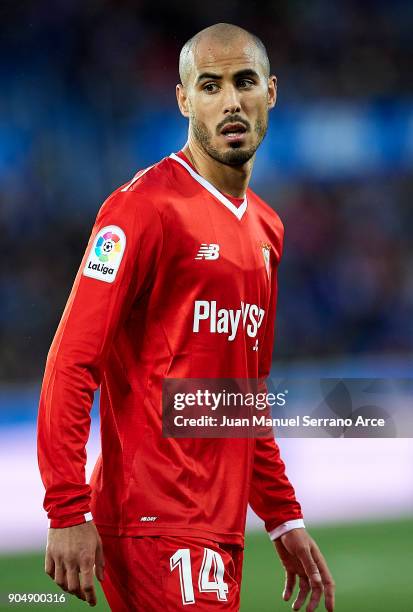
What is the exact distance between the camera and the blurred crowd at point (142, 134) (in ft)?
23.4

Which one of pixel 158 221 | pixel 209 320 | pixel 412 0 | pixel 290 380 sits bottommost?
pixel 209 320

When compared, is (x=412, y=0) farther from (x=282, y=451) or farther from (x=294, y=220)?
(x=282, y=451)

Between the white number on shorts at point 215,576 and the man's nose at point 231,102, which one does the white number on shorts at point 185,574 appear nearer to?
the white number on shorts at point 215,576

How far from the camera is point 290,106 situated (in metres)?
7.97

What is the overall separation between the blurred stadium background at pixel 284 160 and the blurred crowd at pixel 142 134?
0.01 m

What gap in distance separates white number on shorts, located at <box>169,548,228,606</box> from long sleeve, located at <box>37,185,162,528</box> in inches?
10.4

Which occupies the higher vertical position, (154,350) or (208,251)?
(208,251)

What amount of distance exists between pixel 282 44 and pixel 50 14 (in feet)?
5.56

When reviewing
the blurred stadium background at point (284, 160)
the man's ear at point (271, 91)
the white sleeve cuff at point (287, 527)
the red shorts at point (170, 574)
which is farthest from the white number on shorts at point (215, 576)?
the blurred stadium background at point (284, 160)

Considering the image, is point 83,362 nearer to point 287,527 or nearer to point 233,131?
point 233,131

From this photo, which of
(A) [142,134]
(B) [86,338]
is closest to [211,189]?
(B) [86,338]

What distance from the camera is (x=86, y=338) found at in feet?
7.05

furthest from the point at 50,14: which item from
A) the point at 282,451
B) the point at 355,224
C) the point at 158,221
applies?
the point at 158,221

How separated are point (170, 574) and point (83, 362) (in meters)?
0.50
